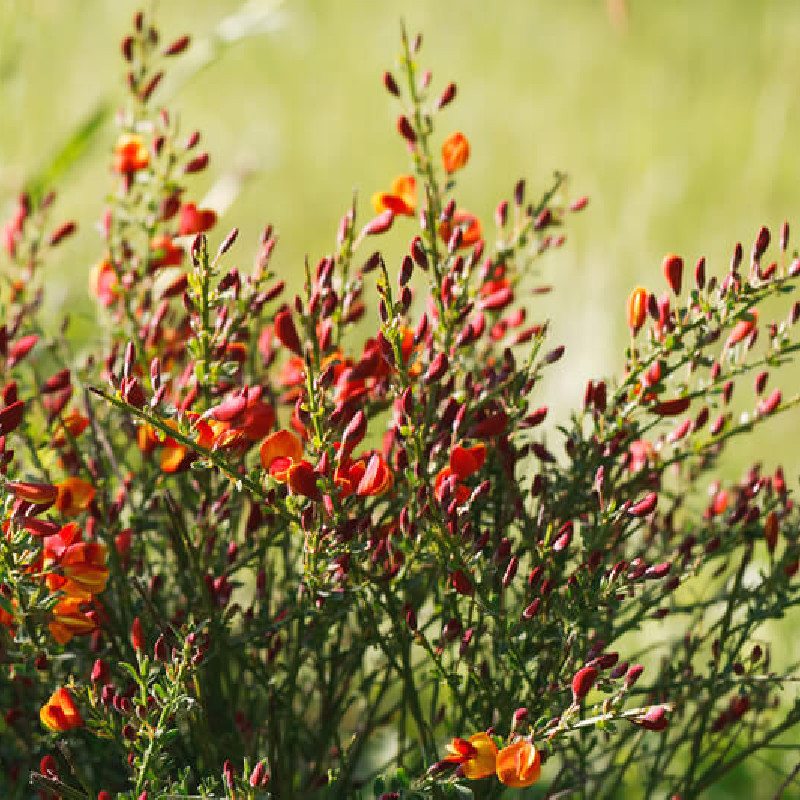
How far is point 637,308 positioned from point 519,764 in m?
0.41

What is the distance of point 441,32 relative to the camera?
605cm

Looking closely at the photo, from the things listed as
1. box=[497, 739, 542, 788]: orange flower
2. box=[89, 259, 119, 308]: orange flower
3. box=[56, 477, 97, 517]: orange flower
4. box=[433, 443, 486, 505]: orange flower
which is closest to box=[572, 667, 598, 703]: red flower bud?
box=[497, 739, 542, 788]: orange flower

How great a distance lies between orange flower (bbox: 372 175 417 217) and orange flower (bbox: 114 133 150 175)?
28cm

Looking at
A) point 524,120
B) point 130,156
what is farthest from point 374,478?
point 524,120

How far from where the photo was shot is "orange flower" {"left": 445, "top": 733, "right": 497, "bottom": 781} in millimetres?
875

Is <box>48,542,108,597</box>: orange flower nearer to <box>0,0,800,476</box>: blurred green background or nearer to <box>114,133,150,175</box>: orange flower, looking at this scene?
<box>114,133,150,175</box>: orange flower

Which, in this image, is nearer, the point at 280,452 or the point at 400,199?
the point at 280,452

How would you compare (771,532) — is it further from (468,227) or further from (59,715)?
(59,715)

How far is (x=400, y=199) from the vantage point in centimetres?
120

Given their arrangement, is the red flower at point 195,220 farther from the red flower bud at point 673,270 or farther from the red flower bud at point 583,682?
the red flower bud at point 583,682

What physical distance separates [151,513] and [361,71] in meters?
4.77

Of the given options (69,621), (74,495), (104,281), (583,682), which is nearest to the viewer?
(583,682)

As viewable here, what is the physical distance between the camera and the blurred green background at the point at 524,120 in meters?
4.16

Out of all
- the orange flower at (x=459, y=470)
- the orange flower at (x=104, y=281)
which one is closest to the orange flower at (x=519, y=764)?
the orange flower at (x=459, y=470)
